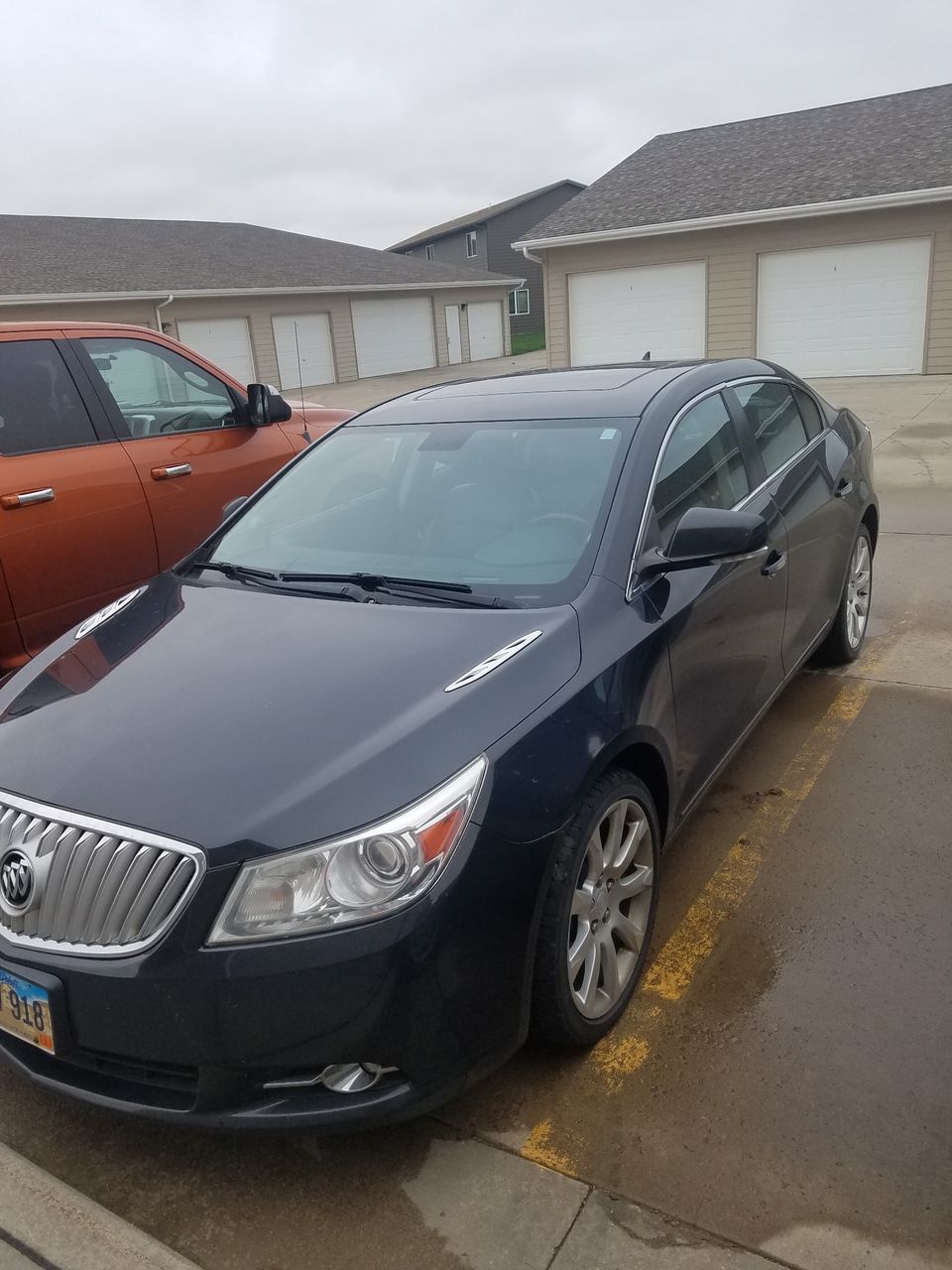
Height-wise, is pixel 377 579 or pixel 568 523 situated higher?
pixel 568 523

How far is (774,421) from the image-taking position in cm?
425

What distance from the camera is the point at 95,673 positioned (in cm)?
286

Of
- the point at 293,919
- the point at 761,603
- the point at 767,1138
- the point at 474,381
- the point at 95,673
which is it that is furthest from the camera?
the point at 474,381

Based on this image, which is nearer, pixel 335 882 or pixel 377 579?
pixel 335 882

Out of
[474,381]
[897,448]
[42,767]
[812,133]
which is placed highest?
[812,133]

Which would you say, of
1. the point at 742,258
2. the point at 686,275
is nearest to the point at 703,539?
the point at 742,258

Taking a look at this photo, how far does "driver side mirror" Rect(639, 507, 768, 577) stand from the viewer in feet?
9.69

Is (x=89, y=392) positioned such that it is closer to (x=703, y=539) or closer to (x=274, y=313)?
(x=703, y=539)

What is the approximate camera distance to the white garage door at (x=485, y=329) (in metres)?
33.9

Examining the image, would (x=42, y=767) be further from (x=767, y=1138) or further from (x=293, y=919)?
(x=767, y=1138)

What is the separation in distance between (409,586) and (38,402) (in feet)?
8.69

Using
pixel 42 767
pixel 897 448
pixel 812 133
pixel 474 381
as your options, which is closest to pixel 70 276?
pixel 812 133

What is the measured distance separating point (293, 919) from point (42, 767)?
2.54ft

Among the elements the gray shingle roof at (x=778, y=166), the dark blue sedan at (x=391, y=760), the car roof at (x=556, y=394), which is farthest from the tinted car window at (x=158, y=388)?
the gray shingle roof at (x=778, y=166)
